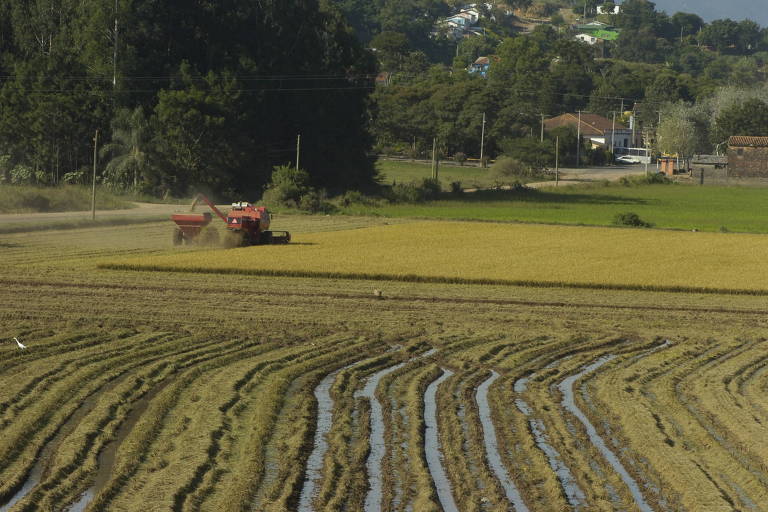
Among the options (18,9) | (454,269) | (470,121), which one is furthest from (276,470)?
(470,121)

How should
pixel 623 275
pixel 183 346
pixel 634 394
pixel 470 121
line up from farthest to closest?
pixel 470 121 → pixel 623 275 → pixel 183 346 → pixel 634 394

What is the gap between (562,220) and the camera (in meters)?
66.5

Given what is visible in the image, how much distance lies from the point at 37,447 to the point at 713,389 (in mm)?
10573

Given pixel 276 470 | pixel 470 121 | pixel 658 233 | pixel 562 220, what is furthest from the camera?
pixel 470 121

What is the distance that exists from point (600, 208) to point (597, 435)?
6331cm

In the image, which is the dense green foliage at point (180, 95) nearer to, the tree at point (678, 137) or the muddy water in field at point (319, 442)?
the muddy water in field at point (319, 442)

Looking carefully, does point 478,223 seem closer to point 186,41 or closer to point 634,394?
point 186,41

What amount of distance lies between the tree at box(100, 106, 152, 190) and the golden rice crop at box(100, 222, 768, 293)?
936 inches

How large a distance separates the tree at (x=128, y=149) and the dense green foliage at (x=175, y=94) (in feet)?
0.32

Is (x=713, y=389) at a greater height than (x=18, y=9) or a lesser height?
lesser

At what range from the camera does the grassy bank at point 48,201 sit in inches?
2275

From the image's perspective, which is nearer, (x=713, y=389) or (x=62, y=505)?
(x=62, y=505)

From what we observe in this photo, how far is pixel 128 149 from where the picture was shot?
73.9 metres

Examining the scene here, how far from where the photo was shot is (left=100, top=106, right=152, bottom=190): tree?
241 ft
